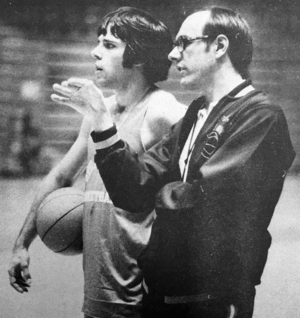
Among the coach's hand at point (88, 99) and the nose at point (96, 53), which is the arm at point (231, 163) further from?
the nose at point (96, 53)

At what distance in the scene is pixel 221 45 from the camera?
2002 millimetres

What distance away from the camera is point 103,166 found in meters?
1.90

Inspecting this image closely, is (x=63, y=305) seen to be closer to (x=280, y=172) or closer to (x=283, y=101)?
(x=280, y=172)

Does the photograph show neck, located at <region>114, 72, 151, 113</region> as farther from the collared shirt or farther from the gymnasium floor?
the gymnasium floor

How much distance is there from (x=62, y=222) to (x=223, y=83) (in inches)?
34.1

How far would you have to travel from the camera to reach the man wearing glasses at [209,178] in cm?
182

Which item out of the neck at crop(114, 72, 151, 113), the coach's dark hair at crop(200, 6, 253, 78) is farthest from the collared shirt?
the neck at crop(114, 72, 151, 113)

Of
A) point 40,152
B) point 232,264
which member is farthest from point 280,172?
point 40,152

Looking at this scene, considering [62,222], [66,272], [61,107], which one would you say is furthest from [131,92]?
[66,272]

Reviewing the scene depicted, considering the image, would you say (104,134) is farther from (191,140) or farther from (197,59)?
(197,59)

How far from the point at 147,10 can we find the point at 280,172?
100 cm

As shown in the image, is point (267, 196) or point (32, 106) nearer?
point (267, 196)

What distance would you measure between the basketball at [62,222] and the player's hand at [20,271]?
0.62ft

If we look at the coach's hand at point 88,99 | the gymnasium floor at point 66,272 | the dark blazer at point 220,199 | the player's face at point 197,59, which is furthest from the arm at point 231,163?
the gymnasium floor at point 66,272
